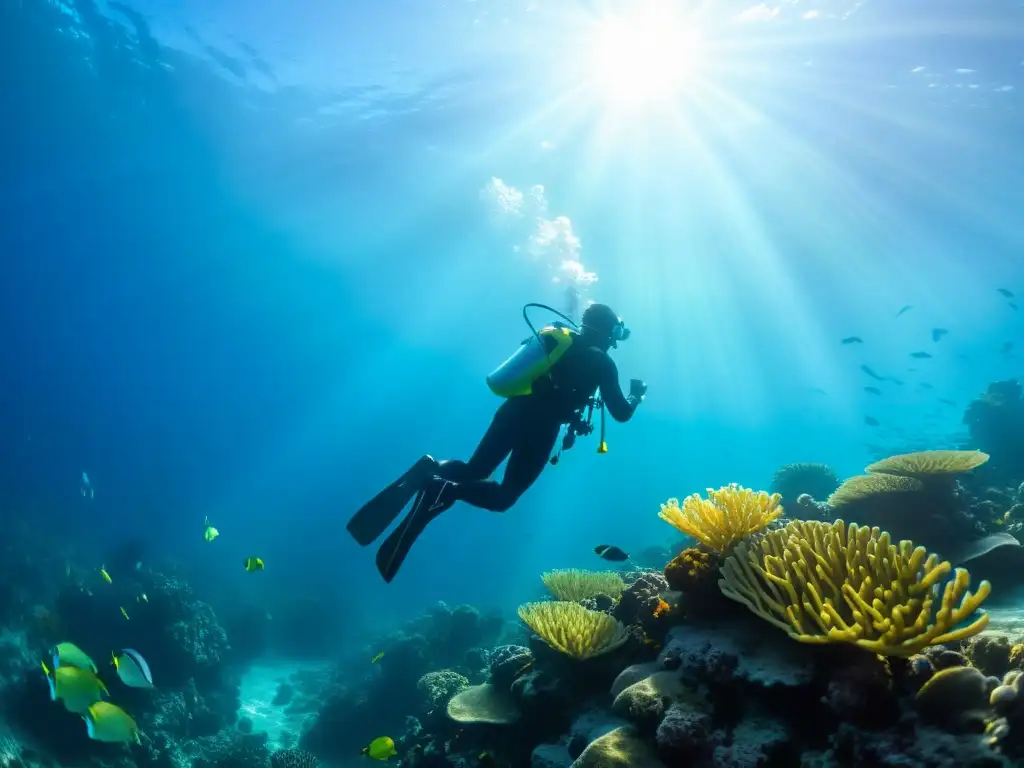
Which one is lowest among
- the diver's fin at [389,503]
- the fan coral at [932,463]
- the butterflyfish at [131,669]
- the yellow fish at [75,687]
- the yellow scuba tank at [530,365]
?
the yellow fish at [75,687]

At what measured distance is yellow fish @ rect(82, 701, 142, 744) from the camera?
539 centimetres

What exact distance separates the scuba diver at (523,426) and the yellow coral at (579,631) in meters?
1.38

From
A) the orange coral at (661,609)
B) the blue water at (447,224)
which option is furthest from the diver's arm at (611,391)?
the blue water at (447,224)

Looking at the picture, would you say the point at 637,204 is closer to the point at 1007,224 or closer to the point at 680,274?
the point at 680,274

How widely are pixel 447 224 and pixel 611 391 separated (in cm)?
4086

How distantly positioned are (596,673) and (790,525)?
2136 mm

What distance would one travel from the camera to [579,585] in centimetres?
682

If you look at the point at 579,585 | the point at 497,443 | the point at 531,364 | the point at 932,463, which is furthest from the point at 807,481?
the point at 531,364

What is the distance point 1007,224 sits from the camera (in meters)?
29.5

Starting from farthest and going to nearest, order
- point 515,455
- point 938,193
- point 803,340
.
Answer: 1. point 803,340
2. point 938,193
3. point 515,455

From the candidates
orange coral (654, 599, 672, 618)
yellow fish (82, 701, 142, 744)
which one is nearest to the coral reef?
orange coral (654, 599, 672, 618)

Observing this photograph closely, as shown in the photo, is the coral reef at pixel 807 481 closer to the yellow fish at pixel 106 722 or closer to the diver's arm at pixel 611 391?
the diver's arm at pixel 611 391

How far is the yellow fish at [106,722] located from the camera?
5387mm

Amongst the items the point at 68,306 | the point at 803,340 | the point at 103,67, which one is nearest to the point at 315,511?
the point at 68,306
